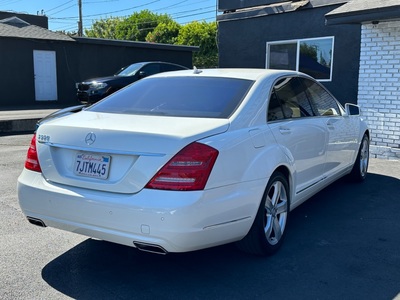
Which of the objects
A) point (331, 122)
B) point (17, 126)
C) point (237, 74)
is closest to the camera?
point (237, 74)

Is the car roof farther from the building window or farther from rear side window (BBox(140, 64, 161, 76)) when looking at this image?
rear side window (BBox(140, 64, 161, 76))

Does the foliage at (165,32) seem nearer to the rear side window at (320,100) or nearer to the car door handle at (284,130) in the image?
the rear side window at (320,100)

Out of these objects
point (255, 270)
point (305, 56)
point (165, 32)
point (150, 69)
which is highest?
point (165, 32)

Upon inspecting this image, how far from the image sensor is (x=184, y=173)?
2.90m

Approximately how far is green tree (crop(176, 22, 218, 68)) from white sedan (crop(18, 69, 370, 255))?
148ft

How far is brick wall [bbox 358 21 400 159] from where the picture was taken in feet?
27.4

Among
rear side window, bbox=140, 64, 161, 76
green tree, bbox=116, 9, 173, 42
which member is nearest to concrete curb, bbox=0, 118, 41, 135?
rear side window, bbox=140, 64, 161, 76

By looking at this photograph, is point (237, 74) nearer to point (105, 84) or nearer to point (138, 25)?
point (105, 84)

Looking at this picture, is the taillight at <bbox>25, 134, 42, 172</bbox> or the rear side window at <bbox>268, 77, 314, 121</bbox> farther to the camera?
the rear side window at <bbox>268, 77, 314, 121</bbox>

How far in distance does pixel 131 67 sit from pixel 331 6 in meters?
7.54

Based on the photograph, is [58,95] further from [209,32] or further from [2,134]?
[209,32]

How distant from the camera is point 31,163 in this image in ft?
11.4

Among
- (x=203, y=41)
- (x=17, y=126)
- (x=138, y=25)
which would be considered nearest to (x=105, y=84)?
(x=17, y=126)

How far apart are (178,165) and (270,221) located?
1.29 meters
